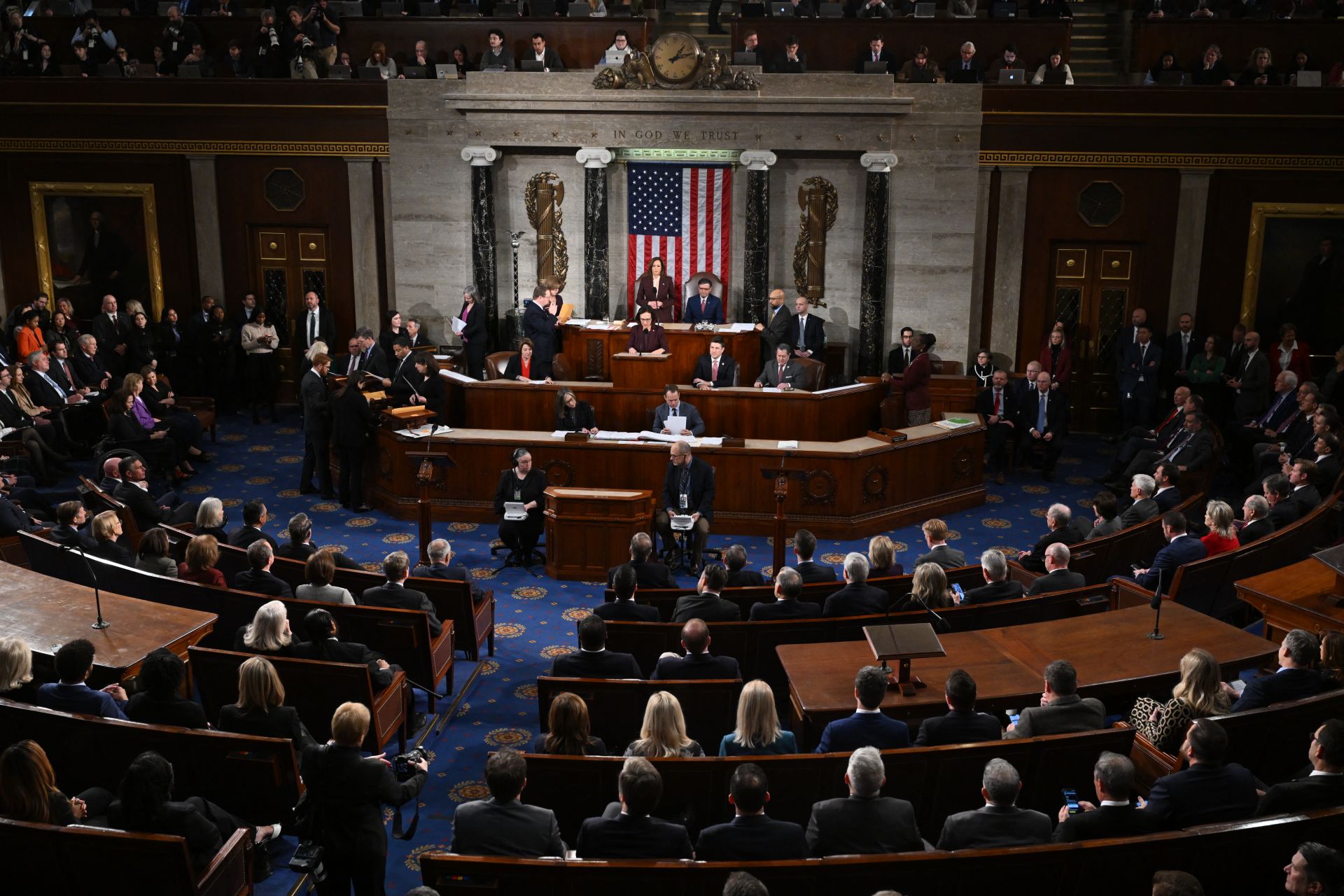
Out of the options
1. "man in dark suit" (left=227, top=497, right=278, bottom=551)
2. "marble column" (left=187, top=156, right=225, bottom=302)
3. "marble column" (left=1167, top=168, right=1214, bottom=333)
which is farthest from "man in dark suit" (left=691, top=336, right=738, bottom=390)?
"marble column" (left=187, top=156, right=225, bottom=302)

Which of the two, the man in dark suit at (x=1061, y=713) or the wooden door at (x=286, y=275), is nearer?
the man in dark suit at (x=1061, y=713)

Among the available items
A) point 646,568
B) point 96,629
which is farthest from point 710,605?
point 96,629

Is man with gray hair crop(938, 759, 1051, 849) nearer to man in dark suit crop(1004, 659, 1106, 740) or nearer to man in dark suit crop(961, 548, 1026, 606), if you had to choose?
man in dark suit crop(1004, 659, 1106, 740)

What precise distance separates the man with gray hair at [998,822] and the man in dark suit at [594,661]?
2447 millimetres

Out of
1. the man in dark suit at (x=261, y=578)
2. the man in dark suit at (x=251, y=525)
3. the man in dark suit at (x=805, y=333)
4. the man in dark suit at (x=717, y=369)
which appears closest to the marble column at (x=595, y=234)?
the man in dark suit at (x=805, y=333)

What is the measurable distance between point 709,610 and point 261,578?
10.0ft

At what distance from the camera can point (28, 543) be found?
9266 mm

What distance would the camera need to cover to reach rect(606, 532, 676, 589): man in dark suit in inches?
353

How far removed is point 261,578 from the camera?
8.45 m

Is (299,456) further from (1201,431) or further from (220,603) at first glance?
(1201,431)

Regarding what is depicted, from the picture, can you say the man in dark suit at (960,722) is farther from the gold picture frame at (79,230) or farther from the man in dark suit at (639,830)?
the gold picture frame at (79,230)

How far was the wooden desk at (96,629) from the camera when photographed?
6.96 m

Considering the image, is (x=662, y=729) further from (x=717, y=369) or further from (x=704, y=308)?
(x=704, y=308)

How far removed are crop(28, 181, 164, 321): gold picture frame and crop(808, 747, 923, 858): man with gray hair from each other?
15218mm
